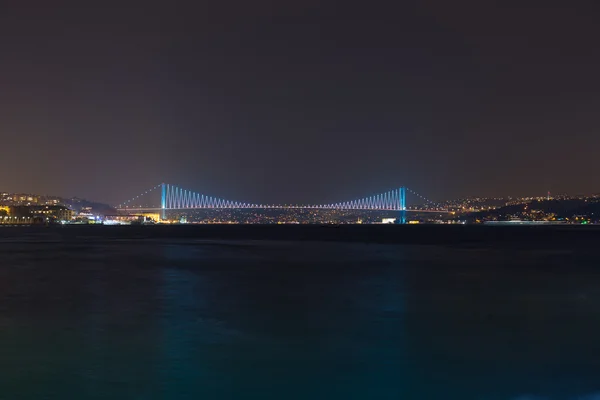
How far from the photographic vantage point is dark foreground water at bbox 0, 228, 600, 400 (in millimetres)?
9750

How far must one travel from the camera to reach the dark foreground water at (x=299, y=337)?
975 cm

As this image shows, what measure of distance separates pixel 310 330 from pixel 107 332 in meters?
4.10

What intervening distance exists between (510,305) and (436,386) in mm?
9351

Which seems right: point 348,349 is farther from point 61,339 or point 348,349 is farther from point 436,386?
point 61,339

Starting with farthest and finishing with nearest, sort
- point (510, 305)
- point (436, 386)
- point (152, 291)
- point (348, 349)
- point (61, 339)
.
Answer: point (152, 291)
point (510, 305)
point (61, 339)
point (348, 349)
point (436, 386)

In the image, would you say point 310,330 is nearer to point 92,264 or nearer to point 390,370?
point 390,370

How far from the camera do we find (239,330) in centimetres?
1457

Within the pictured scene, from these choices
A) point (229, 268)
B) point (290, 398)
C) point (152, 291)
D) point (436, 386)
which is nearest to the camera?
point (290, 398)

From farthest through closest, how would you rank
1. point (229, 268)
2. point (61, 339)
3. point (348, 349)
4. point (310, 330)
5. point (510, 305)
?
point (229, 268), point (510, 305), point (310, 330), point (61, 339), point (348, 349)

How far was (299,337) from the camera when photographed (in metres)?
13.6

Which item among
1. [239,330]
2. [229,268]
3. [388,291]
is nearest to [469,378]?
[239,330]

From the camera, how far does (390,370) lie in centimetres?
1080

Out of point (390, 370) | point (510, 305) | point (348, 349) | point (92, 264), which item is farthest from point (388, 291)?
point (92, 264)

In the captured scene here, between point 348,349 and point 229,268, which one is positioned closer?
point 348,349
